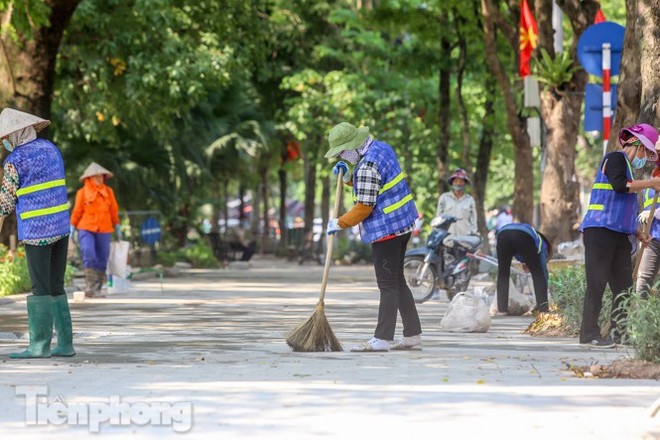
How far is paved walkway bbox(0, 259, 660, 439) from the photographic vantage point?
8062 millimetres

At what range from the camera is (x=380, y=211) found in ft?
40.9

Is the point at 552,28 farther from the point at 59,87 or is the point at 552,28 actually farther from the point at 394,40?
the point at 394,40

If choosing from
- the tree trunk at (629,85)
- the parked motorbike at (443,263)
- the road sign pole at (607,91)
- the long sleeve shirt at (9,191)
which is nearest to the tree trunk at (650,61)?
the tree trunk at (629,85)

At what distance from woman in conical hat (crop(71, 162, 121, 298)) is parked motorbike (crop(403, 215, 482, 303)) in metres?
4.08

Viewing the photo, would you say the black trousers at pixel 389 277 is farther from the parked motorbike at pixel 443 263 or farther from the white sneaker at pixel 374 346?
the parked motorbike at pixel 443 263

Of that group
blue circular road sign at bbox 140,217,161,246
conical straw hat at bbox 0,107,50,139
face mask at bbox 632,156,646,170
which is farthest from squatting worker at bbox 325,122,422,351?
blue circular road sign at bbox 140,217,161,246

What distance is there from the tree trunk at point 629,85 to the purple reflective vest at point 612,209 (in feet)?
8.22

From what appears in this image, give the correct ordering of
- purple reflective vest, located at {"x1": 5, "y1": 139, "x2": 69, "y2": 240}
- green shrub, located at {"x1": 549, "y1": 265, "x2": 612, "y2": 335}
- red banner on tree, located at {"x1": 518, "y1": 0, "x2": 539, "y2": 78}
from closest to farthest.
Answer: purple reflective vest, located at {"x1": 5, "y1": 139, "x2": 69, "y2": 240} → green shrub, located at {"x1": 549, "y1": 265, "x2": 612, "y2": 335} → red banner on tree, located at {"x1": 518, "y1": 0, "x2": 539, "y2": 78}

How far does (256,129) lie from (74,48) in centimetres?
1499

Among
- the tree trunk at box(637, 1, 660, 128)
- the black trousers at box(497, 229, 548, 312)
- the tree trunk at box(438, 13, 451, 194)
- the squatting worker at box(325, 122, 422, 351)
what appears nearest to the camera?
the squatting worker at box(325, 122, 422, 351)

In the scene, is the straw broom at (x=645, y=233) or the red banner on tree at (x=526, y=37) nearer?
the straw broom at (x=645, y=233)

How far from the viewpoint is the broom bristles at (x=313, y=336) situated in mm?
12477

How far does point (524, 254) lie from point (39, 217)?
7.24m

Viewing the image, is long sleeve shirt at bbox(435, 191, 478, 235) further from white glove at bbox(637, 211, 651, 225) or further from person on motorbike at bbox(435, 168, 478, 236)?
white glove at bbox(637, 211, 651, 225)
